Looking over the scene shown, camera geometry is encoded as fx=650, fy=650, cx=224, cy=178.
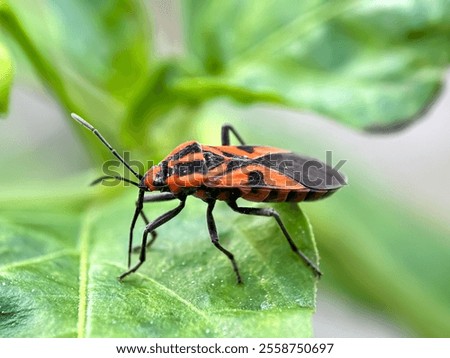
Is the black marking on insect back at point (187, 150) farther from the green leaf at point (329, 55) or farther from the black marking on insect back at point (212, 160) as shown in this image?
the green leaf at point (329, 55)

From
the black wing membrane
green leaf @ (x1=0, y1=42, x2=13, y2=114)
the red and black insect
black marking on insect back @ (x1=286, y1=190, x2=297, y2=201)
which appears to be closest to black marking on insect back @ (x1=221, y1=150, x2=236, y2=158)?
the red and black insect

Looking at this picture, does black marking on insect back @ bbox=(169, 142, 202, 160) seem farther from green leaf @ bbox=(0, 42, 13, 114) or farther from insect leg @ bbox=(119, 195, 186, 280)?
green leaf @ bbox=(0, 42, 13, 114)

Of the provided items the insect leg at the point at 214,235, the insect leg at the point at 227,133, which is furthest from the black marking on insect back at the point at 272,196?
the insect leg at the point at 227,133

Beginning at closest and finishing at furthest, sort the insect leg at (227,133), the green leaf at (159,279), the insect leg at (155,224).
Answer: the green leaf at (159,279) < the insect leg at (155,224) < the insect leg at (227,133)

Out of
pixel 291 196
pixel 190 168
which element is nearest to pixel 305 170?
pixel 291 196

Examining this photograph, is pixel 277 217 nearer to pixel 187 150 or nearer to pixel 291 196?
pixel 291 196
